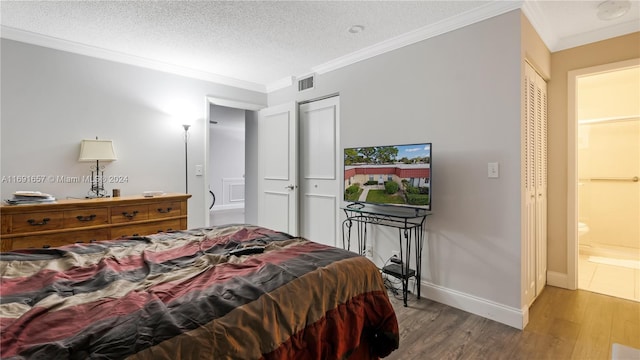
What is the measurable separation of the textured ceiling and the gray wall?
28cm

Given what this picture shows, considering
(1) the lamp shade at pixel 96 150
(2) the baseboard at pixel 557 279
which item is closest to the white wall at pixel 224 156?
(1) the lamp shade at pixel 96 150

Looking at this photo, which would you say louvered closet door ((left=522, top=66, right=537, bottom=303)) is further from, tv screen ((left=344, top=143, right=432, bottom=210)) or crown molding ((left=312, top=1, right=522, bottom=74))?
tv screen ((left=344, top=143, right=432, bottom=210))

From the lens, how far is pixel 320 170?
3.89 m

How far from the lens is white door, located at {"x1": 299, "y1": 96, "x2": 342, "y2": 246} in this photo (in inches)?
145

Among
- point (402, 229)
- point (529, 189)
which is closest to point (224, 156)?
point (402, 229)

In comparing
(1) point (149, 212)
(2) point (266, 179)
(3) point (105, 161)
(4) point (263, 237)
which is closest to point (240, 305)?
(4) point (263, 237)

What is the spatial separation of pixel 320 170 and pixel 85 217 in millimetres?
2458

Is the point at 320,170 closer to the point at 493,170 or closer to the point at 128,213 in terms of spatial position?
the point at 493,170

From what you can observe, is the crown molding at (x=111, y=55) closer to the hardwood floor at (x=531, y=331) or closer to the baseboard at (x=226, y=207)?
the hardwood floor at (x=531, y=331)

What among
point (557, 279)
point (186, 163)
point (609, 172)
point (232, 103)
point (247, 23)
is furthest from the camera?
point (232, 103)

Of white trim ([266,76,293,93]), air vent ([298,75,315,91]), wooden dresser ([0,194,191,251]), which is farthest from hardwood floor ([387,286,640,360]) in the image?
white trim ([266,76,293,93])

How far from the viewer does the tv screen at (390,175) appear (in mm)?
2545

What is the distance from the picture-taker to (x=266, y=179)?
4488 millimetres

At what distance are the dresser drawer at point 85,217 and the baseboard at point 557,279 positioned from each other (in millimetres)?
4428
